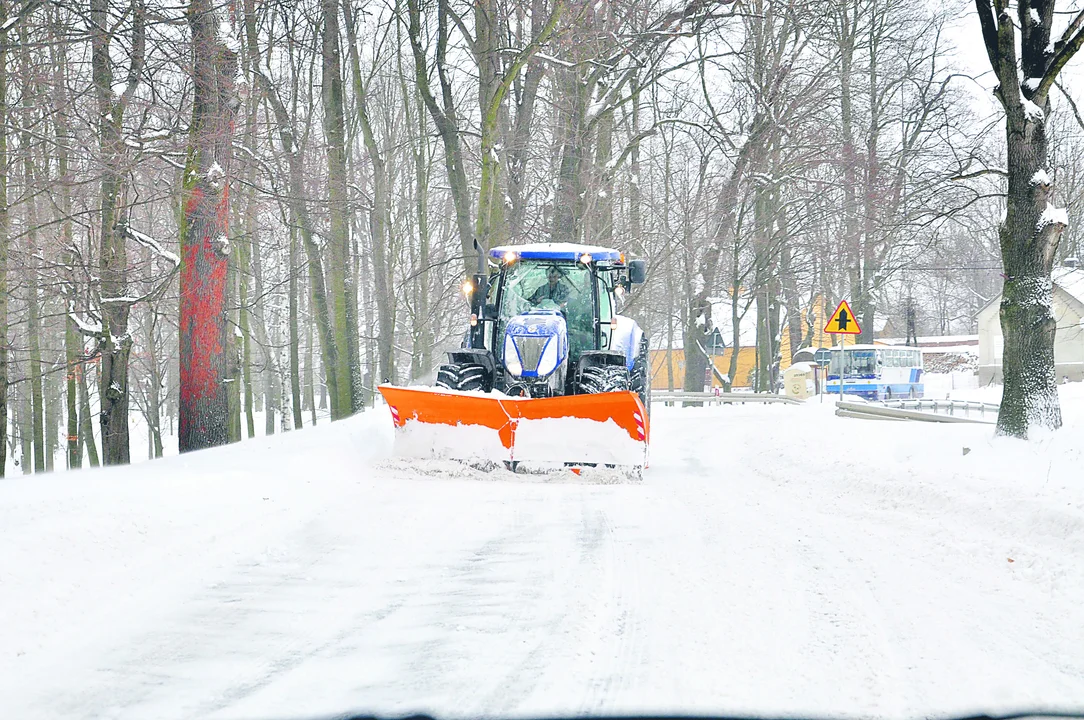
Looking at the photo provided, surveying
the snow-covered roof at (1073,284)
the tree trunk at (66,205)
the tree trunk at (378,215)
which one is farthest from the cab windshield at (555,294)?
the snow-covered roof at (1073,284)

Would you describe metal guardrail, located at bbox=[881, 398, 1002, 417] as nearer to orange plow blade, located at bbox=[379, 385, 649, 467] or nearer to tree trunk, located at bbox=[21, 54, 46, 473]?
orange plow blade, located at bbox=[379, 385, 649, 467]

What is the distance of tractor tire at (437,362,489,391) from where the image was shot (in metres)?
11.3

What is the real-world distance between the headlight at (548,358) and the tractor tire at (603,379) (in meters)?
0.39

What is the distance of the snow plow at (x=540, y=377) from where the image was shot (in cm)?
1016

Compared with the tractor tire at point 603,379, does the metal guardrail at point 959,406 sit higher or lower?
lower

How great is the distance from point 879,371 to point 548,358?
29.2m

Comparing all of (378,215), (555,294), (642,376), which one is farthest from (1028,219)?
(378,215)

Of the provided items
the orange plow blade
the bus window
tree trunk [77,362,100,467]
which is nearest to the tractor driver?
the orange plow blade

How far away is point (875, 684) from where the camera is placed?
149 inches

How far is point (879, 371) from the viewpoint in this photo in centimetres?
3719

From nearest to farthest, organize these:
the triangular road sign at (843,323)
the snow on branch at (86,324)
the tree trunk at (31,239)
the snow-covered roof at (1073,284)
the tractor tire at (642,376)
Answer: the tree trunk at (31,239) → the tractor tire at (642,376) → the snow on branch at (86,324) → the triangular road sign at (843,323) → the snow-covered roof at (1073,284)

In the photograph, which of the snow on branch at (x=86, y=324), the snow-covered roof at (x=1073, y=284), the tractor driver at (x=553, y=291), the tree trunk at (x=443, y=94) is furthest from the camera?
the snow-covered roof at (x=1073, y=284)

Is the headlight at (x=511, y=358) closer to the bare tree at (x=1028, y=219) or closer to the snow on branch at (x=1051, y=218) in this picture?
the bare tree at (x=1028, y=219)

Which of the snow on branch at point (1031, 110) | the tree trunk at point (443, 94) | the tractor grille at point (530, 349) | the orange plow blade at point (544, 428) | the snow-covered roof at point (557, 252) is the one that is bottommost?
the orange plow blade at point (544, 428)
